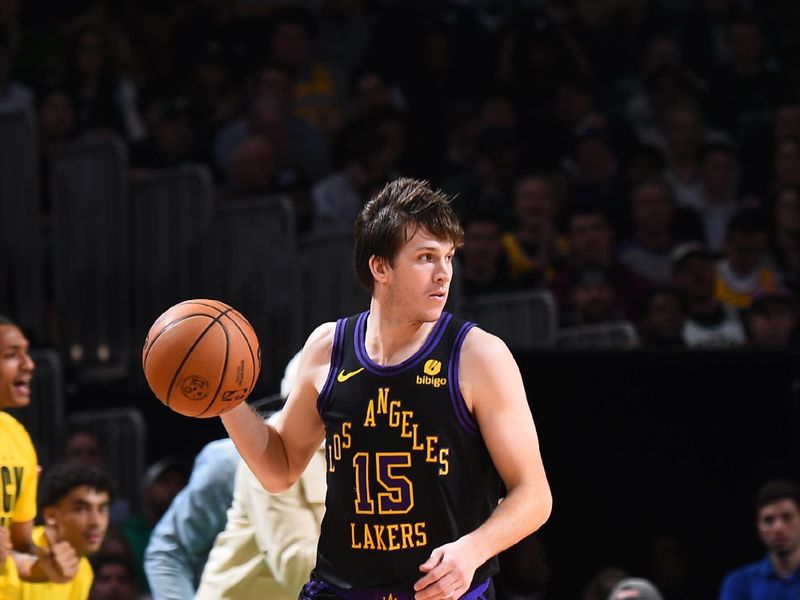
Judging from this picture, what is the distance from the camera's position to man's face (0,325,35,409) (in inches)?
210

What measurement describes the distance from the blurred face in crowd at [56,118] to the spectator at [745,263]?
4227 mm

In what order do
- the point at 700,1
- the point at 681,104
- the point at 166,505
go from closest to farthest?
the point at 166,505 < the point at 681,104 < the point at 700,1

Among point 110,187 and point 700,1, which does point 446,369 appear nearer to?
point 110,187

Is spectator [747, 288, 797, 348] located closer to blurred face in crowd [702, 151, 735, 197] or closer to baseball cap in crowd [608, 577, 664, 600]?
blurred face in crowd [702, 151, 735, 197]

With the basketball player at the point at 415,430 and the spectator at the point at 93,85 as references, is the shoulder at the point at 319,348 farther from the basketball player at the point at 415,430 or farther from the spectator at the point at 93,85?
the spectator at the point at 93,85

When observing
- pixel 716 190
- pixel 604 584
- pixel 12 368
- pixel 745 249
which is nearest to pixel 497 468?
pixel 12 368

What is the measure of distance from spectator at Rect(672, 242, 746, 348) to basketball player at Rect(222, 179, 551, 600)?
17.7 feet

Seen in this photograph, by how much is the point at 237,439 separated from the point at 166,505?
4.09 meters

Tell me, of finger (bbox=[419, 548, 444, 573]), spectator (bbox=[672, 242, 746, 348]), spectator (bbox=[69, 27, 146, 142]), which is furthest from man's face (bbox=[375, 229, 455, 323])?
spectator (bbox=[69, 27, 146, 142])

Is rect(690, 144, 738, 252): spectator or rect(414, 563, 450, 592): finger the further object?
rect(690, 144, 738, 252): spectator

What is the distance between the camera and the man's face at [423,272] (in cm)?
371

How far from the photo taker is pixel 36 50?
10688mm

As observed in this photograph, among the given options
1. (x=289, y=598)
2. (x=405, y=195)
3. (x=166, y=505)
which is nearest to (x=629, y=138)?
(x=166, y=505)

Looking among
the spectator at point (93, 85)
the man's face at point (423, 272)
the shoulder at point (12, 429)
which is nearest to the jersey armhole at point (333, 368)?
the man's face at point (423, 272)
